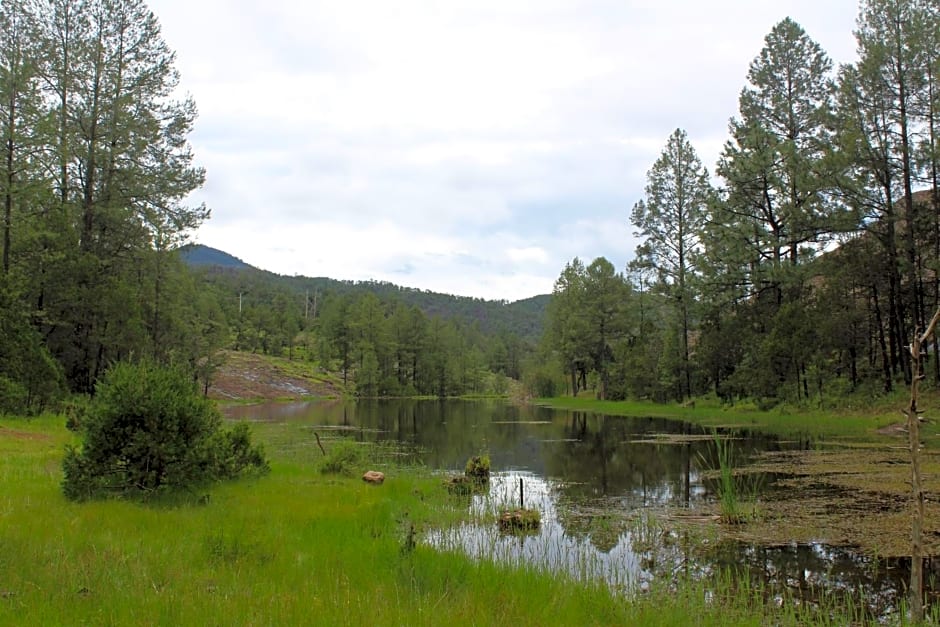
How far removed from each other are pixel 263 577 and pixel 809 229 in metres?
31.3

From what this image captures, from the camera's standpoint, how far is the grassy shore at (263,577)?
471cm

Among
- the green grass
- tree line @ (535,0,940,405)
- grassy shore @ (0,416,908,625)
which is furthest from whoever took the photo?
tree line @ (535,0,940,405)

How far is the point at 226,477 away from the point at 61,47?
83.3 feet

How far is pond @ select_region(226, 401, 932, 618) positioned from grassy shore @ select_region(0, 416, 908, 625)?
89 centimetres

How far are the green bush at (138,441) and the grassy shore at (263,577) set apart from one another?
1.36 feet

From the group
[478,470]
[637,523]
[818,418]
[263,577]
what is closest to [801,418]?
[818,418]

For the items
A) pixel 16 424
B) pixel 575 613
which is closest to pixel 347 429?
pixel 16 424

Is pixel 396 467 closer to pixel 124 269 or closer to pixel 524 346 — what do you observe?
pixel 124 269

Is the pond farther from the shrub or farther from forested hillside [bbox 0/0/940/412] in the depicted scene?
forested hillside [bbox 0/0/940/412]

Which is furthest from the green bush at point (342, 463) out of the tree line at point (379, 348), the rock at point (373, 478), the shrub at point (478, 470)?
the tree line at point (379, 348)

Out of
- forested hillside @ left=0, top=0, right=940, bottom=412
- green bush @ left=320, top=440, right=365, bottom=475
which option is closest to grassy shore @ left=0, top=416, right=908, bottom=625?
green bush @ left=320, top=440, right=365, bottom=475

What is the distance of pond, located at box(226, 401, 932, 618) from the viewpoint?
23.9ft

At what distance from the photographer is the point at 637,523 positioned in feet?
33.4

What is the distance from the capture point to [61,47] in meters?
27.8
